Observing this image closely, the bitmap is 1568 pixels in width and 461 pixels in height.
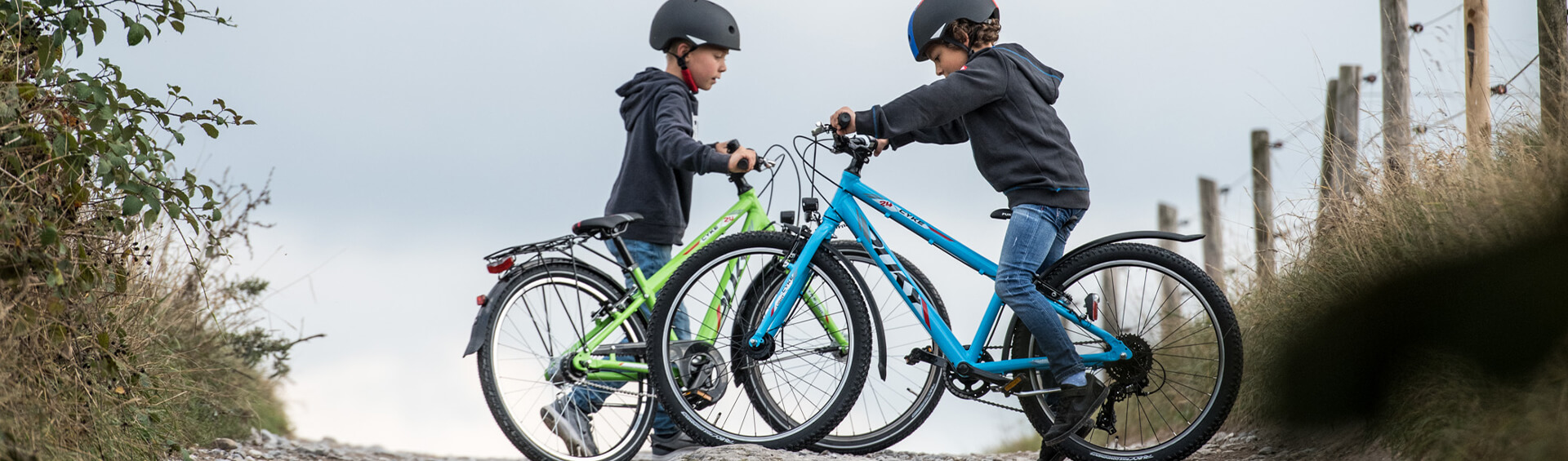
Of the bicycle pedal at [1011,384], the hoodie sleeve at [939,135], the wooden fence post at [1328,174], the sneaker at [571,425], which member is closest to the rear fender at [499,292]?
the sneaker at [571,425]

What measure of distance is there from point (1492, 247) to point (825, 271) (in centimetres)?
242

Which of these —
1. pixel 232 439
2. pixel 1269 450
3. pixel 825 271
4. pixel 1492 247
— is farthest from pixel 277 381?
pixel 1492 247

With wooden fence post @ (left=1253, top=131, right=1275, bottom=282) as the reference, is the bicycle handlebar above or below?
below

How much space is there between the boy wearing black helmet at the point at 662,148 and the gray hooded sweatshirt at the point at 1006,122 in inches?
45.7

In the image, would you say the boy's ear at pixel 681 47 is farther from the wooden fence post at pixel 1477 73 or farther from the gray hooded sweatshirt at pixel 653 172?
the wooden fence post at pixel 1477 73

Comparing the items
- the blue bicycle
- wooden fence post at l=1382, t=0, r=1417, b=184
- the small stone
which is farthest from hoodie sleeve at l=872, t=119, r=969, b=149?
the small stone

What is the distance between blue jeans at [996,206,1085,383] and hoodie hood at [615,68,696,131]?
5.91 feet

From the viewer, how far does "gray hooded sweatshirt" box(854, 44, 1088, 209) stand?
4.48 meters

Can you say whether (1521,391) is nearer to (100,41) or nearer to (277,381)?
(100,41)

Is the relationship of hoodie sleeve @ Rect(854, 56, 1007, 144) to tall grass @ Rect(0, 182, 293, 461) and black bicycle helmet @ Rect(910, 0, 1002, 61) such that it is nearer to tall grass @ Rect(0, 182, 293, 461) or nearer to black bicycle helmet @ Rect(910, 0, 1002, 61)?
black bicycle helmet @ Rect(910, 0, 1002, 61)

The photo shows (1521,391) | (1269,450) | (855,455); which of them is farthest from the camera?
(1269,450)

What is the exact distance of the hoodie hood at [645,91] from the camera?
18.8 ft

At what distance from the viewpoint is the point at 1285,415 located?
5.54 meters

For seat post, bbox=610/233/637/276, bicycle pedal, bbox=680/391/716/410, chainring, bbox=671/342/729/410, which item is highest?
seat post, bbox=610/233/637/276
